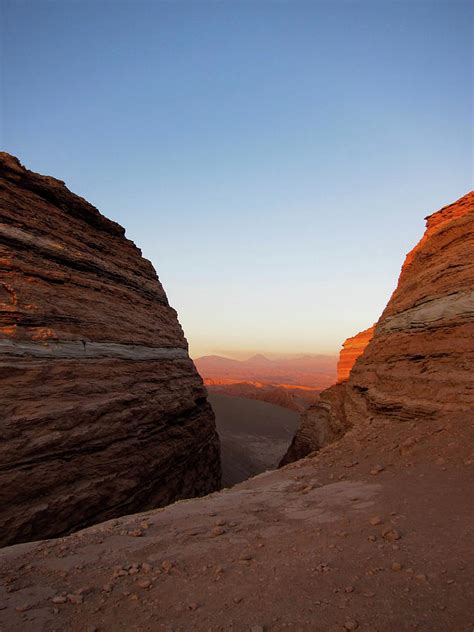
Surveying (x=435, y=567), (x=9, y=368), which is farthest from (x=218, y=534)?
(x=9, y=368)

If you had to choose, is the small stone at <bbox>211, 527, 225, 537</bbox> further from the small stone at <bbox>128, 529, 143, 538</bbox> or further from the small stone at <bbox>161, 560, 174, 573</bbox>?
the small stone at <bbox>128, 529, 143, 538</bbox>

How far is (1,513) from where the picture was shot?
5.25 m

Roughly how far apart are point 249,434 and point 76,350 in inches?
963

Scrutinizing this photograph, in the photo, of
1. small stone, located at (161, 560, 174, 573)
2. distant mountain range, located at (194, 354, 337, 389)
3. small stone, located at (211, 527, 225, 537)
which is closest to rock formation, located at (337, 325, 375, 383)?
small stone, located at (211, 527, 225, 537)

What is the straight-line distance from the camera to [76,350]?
719cm

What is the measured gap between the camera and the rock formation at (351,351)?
2034cm

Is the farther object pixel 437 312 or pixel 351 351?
pixel 351 351

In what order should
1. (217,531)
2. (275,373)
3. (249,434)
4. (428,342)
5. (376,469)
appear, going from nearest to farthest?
1. (217,531)
2. (376,469)
3. (428,342)
4. (249,434)
5. (275,373)

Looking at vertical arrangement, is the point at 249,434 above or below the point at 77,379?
below

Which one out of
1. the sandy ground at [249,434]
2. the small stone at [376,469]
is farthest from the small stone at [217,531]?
the sandy ground at [249,434]

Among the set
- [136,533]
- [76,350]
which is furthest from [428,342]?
[76,350]

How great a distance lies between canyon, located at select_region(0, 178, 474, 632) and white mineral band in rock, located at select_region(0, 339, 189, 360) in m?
Answer: 3.30

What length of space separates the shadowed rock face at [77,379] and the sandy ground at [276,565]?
1932 mm

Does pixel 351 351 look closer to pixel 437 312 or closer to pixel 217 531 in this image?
pixel 437 312
